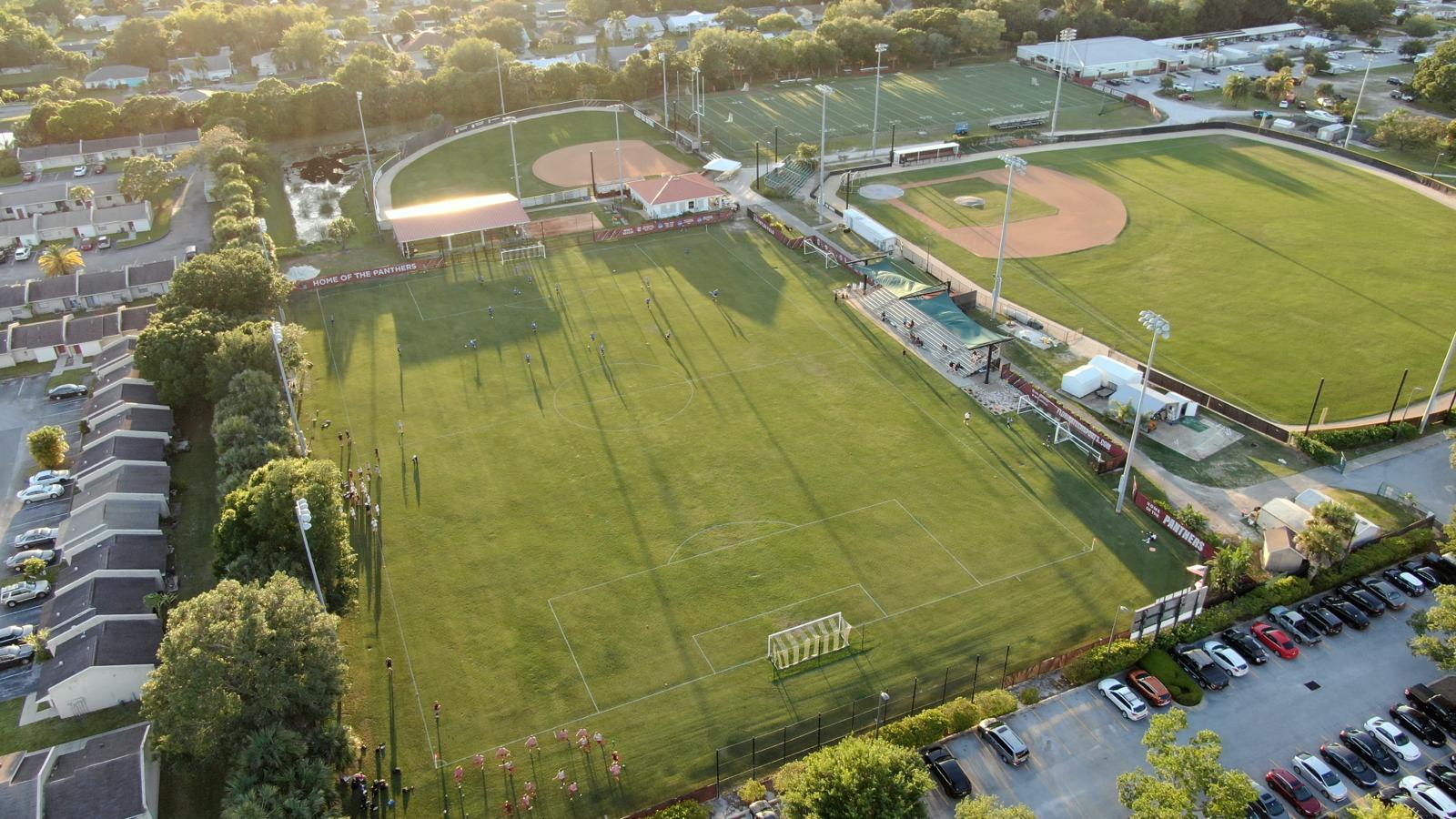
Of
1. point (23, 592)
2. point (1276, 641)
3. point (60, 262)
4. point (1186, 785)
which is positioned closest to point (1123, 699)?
point (1186, 785)

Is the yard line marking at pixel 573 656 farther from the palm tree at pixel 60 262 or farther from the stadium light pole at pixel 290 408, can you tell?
the palm tree at pixel 60 262

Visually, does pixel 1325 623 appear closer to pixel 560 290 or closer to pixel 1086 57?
pixel 560 290

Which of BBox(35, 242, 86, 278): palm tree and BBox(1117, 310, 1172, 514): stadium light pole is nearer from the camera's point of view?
BBox(1117, 310, 1172, 514): stadium light pole

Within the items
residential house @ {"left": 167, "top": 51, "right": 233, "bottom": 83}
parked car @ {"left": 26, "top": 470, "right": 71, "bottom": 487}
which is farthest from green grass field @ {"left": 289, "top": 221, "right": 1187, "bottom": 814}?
residential house @ {"left": 167, "top": 51, "right": 233, "bottom": 83}

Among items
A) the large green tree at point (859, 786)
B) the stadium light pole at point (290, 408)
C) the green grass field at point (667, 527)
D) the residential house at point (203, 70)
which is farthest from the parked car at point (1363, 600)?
the residential house at point (203, 70)

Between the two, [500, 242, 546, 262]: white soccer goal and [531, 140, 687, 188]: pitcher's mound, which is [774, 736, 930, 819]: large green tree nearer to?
[500, 242, 546, 262]: white soccer goal
